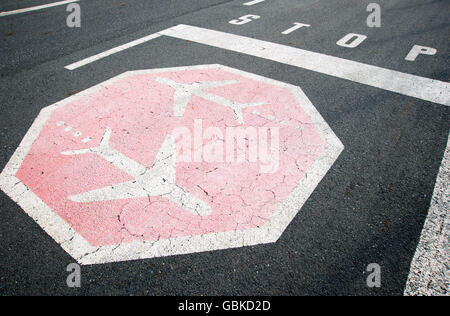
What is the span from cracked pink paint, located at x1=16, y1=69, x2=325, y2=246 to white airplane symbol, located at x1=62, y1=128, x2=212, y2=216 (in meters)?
0.06

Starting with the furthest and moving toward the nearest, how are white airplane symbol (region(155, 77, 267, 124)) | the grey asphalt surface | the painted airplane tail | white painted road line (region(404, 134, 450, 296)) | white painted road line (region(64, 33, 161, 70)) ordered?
white painted road line (region(64, 33, 161, 70))
white airplane symbol (region(155, 77, 267, 124))
the painted airplane tail
the grey asphalt surface
white painted road line (region(404, 134, 450, 296))

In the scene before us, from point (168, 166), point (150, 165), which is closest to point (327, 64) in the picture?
point (168, 166)

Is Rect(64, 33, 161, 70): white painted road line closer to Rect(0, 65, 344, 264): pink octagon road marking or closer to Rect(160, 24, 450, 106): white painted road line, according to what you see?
Rect(160, 24, 450, 106): white painted road line

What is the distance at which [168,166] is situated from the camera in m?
3.60

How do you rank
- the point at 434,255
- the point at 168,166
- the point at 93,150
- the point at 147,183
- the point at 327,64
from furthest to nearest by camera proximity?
the point at 327,64 → the point at 93,150 → the point at 168,166 → the point at 147,183 → the point at 434,255

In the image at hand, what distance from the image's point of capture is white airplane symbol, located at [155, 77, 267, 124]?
14.8 ft

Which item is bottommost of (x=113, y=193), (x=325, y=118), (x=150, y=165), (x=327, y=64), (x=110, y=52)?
(x=113, y=193)

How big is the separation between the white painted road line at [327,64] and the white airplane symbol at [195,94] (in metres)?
1.43

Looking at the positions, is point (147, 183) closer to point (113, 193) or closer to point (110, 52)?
point (113, 193)

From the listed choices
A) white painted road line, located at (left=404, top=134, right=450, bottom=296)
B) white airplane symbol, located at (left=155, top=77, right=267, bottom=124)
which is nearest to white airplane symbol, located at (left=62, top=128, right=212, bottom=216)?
white airplane symbol, located at (left=155, top=77, right=267, bottom=124)

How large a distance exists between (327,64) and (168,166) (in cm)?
370

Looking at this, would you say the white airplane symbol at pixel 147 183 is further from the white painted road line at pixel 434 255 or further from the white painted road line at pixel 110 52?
the white painted road line at pixel 110 52

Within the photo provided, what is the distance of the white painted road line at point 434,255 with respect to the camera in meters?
2.43
